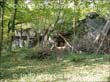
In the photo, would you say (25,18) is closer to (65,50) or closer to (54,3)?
(54,3)

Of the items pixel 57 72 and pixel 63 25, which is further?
pixel 63 25

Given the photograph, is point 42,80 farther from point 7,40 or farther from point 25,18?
Answer: point 25,18

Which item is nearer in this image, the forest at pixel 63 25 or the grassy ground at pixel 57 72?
the grassy ground at pixel 57 72

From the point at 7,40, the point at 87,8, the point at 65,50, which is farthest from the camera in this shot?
the point at 87,8

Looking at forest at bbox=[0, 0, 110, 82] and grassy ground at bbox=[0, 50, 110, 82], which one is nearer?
grassy ground at bbox=[0, 50, 110, 82]

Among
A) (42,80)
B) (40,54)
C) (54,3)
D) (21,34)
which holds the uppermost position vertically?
(54,3)

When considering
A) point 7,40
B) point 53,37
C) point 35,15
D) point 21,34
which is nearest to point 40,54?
point 7,40

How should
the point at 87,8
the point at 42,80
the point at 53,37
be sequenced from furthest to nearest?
the point at 53,37 → the point at 87,8 → the point at 42,80

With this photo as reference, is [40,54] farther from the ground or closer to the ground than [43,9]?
closer to the ground

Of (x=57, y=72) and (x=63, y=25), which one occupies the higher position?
(x=57, y=72)

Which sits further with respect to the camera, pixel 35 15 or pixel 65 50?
Answer: pixel 35 15

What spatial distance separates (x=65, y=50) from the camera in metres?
22.6

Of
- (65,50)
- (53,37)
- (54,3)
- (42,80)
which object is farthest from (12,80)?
(53,37)

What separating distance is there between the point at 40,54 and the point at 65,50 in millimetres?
4990
